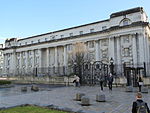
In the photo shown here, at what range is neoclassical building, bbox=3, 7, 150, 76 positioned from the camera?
4312 cm

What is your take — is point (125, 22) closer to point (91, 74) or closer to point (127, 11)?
point (127, 11)

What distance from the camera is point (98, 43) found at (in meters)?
52.0

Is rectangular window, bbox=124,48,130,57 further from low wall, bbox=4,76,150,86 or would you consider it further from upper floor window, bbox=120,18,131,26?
low wall, bbox=4,76,150,86

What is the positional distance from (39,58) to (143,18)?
39801 millimetres

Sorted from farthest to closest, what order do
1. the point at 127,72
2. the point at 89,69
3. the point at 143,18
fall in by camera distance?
1. the point at 143,18
2. the point at 89,69
3. the point at 127,72

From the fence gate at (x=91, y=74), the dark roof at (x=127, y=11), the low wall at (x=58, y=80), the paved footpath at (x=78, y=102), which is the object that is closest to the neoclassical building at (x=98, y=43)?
the dark roof at (x=127, y=11)

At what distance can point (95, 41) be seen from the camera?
2052 inches

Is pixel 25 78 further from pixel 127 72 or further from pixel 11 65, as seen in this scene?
pixel 11 65

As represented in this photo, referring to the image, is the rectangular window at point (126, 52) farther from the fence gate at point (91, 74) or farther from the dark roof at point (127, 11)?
the fence gate at point (91, 74)

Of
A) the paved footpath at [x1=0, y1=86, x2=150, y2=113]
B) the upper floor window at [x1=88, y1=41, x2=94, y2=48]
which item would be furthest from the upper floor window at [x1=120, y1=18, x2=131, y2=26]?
Answer: the paved footpath at [x1=0, y1=86, x2=150, y2=113]

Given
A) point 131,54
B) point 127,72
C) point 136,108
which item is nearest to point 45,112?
point 136,108

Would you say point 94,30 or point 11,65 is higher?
point 94,30

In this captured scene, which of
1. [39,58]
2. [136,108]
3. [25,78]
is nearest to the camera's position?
[136,108]

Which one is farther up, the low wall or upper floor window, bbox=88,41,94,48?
upper floor window, bbox=88,41,94,48
